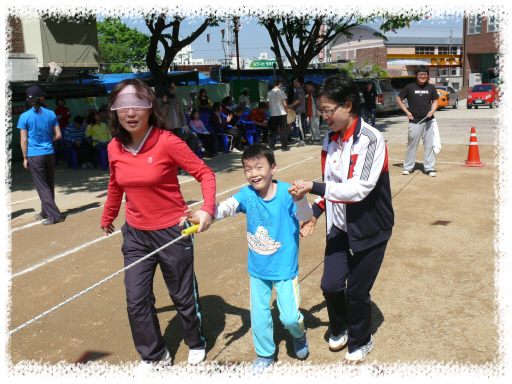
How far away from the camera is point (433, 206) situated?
7.05m

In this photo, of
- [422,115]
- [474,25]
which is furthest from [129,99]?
[474,25]

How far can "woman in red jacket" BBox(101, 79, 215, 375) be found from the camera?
3.10 m

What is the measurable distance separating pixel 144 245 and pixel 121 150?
2.17ft

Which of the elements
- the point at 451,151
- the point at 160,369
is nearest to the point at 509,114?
the point at 451,151

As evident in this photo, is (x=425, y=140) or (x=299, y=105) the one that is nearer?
(x=425, y=140)

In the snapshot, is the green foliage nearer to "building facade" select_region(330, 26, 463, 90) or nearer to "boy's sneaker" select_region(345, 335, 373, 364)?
"building facade" select_region(330, 26, 463, 90)

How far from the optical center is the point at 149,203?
3160 millimetres

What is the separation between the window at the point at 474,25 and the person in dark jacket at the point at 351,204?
4723 cm

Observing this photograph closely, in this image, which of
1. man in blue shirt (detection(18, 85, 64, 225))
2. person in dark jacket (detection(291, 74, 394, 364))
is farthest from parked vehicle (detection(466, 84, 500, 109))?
person in dark jacket (detection(291, 74, 394, 364))

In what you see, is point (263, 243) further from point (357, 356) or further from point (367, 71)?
point (367, 71)

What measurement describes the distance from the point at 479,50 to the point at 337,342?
1899 inches

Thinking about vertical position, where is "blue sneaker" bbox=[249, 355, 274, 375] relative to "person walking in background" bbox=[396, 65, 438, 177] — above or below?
below

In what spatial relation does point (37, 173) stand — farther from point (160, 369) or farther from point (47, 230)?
point (160, 369)

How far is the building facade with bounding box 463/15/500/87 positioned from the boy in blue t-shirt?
45495 millimetres
